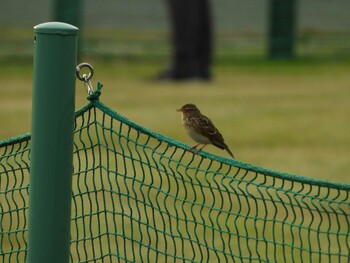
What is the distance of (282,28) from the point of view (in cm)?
3105

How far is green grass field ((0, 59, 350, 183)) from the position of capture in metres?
14.8

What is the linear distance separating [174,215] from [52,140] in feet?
17.4

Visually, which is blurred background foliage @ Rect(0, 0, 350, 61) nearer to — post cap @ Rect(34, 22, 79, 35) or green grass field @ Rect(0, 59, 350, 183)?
green grass field @ Rect(0, 59, 350, 183)

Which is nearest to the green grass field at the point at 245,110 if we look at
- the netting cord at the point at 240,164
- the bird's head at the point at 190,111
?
the bird's head at the point at 190,111

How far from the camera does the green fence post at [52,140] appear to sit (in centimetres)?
408

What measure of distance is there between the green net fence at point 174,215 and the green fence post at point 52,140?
0.51m

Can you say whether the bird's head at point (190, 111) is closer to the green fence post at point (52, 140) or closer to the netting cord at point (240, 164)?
the netting cord at point (240, 164)

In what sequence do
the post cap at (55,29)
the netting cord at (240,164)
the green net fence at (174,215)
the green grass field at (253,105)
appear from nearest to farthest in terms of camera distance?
the post cap at (55,29), the netting cord at (240,164), the green net fence at (174,215), the green grass field at (253,105)

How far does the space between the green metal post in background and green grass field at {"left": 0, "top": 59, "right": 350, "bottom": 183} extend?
1.66m

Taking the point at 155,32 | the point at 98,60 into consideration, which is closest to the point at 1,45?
the point at 98,60

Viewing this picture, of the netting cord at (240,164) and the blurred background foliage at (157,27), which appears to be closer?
the netting cord at (240,164)

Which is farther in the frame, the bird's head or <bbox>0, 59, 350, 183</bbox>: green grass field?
<bbox>0, 59, 350, 183</bbox>: green grass field

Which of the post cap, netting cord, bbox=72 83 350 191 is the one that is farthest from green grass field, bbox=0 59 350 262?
the post cap

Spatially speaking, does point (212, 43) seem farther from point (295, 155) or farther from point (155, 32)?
point (295, 155)
